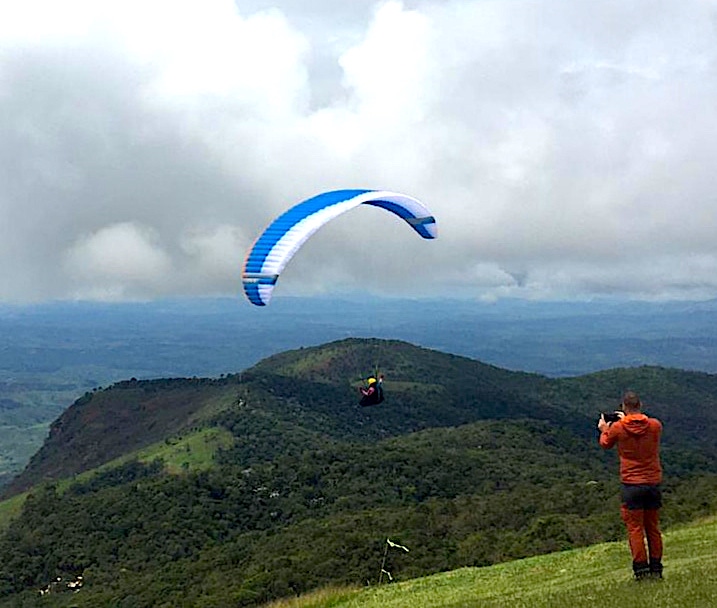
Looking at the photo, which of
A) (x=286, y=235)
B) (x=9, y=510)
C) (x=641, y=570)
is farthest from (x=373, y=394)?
(x=9, y=510)

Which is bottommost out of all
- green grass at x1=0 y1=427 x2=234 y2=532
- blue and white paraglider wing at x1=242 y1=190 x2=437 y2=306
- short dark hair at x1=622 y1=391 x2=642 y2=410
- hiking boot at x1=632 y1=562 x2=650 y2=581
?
green grass at x1=0 y1=427 x2=234 y2=532

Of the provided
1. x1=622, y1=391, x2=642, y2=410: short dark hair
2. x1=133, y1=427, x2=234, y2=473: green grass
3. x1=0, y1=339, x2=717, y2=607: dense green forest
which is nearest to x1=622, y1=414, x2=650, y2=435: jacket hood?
x1=622, y1=391, x2=642, y2=410: short dark hair

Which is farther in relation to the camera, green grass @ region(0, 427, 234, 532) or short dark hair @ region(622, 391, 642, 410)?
green grass @ region(0, 427, 234, 532)

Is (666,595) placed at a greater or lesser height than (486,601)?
greater

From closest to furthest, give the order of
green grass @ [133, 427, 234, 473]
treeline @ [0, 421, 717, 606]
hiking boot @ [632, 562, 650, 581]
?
hiking boot @ [632, 562, 650, 581]
treeline @ [0, 421, 717, 606]
green grass @ [133, 427, 234, 473]

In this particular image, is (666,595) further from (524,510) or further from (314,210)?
(524,510)

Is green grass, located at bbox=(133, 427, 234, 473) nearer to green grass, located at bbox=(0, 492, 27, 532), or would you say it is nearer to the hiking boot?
green grass, located at bbox=(0, 492, 27, 532)

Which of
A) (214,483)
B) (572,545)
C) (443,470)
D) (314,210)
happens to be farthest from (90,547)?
(314,210)

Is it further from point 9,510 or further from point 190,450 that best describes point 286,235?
point 190,450
